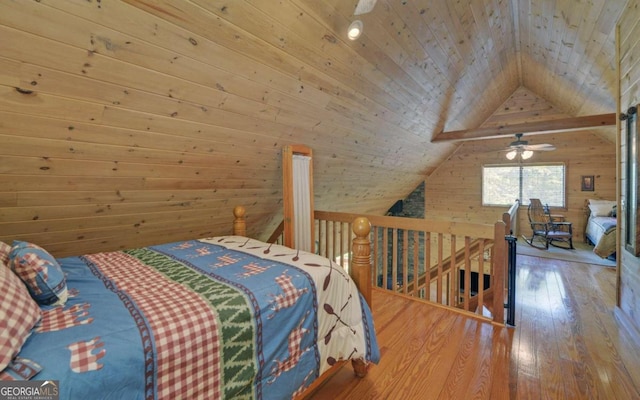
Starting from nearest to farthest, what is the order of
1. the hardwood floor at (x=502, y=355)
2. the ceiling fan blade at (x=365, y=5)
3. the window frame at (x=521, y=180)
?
the hardwood floor at (x=502, y=355), the ceiling fan blade at (x=365, y=5), the window frame at (x=521, y=180)

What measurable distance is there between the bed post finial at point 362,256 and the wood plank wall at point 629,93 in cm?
211

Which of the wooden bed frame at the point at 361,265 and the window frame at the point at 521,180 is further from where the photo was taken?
the window frame at the point at 521,180

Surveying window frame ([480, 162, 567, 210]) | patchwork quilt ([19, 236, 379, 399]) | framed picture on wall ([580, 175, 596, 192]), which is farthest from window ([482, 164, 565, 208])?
patchwork quilt ([19, 236, 379, 399])

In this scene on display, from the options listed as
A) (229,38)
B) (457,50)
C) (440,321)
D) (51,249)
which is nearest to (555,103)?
(457,50)

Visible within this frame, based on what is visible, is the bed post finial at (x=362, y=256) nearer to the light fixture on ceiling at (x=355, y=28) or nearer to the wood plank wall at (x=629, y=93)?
the light fixture on ceiling at (x=355, y=28)

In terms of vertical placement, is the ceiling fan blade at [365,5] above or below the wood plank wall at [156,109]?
above

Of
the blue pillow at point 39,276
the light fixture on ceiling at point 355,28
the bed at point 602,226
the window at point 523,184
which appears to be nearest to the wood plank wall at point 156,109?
the light fixture on ceiling at point 355,28

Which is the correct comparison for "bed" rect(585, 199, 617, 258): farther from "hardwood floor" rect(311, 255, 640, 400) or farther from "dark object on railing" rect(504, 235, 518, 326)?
"dark object on railing" rect(504, 235, 518, 326)

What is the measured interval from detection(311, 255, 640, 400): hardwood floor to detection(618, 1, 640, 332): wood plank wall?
0.69 ft

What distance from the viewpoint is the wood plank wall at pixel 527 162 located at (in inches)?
225

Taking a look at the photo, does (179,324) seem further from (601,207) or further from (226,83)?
(601,207)

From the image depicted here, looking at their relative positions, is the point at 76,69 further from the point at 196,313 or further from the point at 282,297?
the point at 282,297

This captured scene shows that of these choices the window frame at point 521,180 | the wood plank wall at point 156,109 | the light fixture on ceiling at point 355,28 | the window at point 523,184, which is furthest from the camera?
the window at point 523,184

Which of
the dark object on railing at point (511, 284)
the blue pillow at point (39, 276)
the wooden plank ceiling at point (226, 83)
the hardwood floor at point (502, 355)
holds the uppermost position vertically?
the wooden plank ceiling at point (226, 83)
